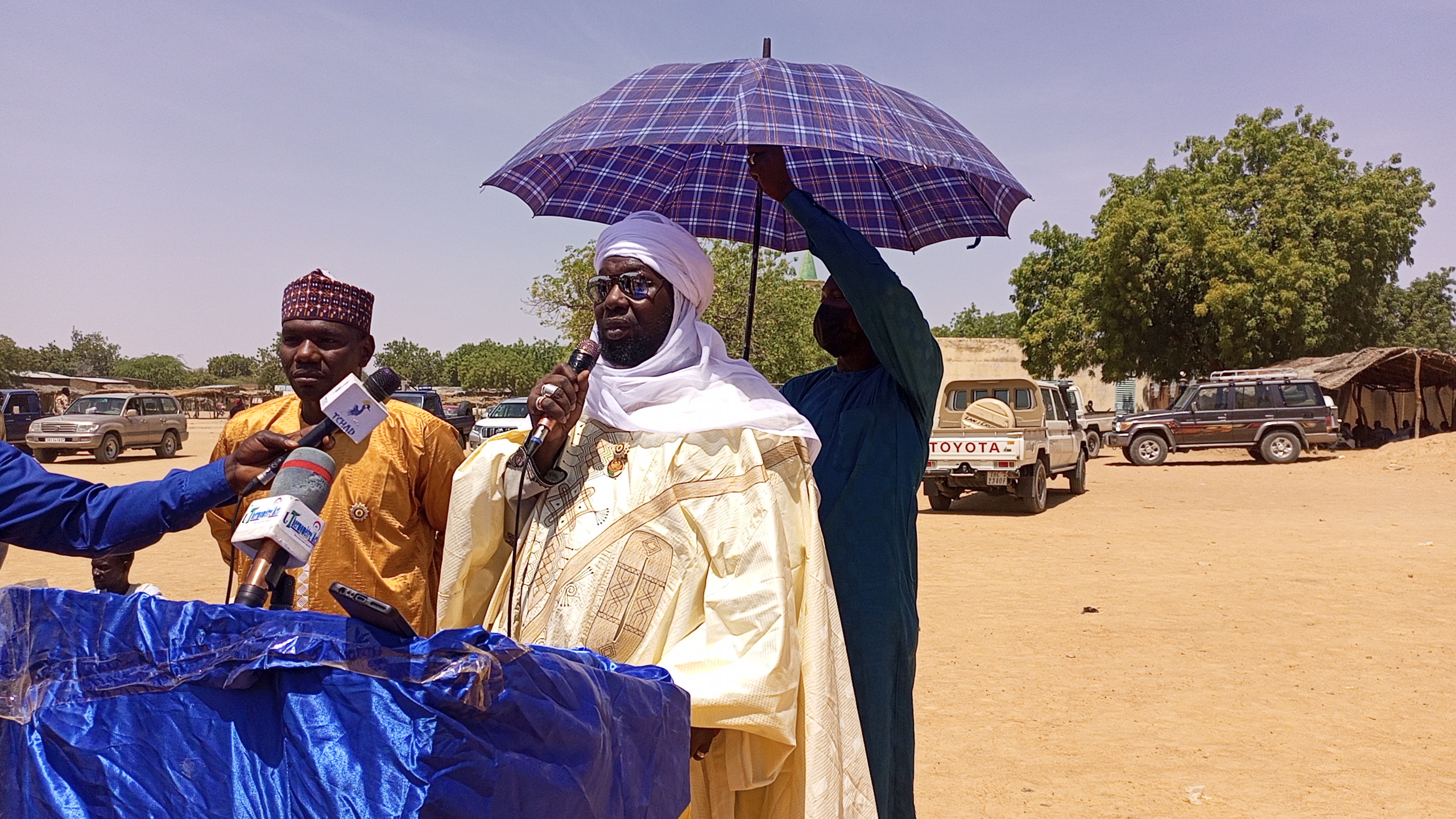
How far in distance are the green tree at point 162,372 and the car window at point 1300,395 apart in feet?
260

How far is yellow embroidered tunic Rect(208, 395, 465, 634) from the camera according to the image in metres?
2.55

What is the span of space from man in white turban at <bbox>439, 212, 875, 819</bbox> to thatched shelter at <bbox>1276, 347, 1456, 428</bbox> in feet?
79.5

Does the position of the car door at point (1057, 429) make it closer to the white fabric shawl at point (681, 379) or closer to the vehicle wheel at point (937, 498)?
the vehicle wheel at point (937, 498)

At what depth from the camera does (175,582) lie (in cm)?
931

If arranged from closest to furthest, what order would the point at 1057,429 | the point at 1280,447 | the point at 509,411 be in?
1. the point at 1057,429
2. the point at 1280,447
3. the point at 509,411

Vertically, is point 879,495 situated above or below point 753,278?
below

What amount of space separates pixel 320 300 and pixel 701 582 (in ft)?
3.97

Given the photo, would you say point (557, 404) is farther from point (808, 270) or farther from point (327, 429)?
point (808, 270)

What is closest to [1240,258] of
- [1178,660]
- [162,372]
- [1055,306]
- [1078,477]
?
[1055,306]

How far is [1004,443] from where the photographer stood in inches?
545

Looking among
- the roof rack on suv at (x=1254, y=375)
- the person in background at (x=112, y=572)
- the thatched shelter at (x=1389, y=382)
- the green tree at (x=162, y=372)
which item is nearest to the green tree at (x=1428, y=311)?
the thatched shelter at (x=1389, y=382)

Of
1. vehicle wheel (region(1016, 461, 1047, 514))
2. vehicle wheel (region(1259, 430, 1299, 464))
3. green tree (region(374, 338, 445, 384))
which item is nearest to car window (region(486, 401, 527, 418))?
vehicle wheel (region(1016, 461, 1047, 514))

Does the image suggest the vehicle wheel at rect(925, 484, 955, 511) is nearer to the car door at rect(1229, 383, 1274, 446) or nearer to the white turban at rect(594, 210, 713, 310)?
the car door at rect(1229, 383, 1274, 446)

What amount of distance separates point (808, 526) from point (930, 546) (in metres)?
9.98
